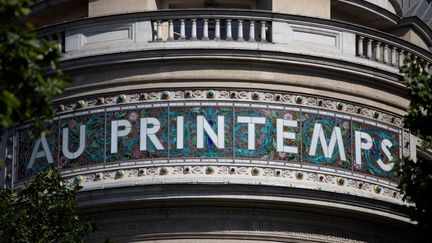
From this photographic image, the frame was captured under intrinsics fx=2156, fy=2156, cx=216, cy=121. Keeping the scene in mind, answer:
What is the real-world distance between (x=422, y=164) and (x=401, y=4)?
52.9 ft

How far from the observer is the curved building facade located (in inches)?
1671

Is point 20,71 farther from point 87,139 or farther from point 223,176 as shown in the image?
point 87,139

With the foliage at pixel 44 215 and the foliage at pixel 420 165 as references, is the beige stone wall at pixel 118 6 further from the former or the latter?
the foliage at pixel 420 165

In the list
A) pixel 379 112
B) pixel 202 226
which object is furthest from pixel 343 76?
A: pixel 202 226

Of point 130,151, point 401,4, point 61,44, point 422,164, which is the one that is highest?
point 401,4

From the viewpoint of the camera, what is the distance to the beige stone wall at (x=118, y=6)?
148ft

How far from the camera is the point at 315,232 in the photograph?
42.8m

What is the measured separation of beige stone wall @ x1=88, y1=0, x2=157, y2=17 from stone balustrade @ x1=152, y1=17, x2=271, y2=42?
142 cm

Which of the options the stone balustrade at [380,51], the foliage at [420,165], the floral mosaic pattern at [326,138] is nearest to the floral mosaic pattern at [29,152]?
the floral mosaic pattern at [326,138]

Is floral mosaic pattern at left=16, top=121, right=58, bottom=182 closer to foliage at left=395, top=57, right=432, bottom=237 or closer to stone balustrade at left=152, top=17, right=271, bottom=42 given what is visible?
stone balustrade at left=152, top=17, right=271, bottom=42

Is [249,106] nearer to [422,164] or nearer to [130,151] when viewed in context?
[130,151]

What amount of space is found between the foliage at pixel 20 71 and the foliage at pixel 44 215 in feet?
22.5

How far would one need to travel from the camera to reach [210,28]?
1725 inches

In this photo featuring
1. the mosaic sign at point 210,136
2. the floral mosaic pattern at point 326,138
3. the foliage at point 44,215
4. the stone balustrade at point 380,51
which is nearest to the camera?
the foliage at point 44,215
